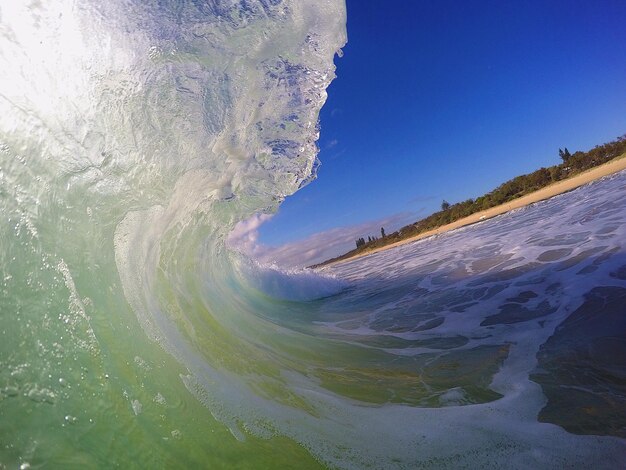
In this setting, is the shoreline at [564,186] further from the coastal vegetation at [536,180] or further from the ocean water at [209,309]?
the ocean water at [209,309]

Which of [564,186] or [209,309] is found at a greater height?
[209,309]

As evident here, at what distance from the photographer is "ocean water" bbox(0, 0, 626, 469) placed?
2336mm

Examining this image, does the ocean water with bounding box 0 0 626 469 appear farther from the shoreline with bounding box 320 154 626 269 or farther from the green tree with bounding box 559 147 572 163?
the green tree with bounding box 559 147 572 163

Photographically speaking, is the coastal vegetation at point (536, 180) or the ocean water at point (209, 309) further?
the coastal vegetation at point (536, 180)

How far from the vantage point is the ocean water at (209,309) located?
2336 mm

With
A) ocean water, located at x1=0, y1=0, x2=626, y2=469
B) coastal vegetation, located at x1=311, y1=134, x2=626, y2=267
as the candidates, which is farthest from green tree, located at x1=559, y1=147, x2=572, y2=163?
ocean water, located at x1=0, y1=0, x2=626, y2=469

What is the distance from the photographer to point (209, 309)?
5625 millimetres

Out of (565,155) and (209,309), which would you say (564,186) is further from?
(209,309)

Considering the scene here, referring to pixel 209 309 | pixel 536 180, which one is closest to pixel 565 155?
pixel 536 180

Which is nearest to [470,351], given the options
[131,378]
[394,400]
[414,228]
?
[394,400]

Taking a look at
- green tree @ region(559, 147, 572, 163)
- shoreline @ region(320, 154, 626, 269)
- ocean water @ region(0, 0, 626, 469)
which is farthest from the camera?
green tree @ region(559, 147, 572, 163)

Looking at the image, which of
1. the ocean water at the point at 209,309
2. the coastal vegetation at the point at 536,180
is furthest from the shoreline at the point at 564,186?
the ocean water at the point at 209,309

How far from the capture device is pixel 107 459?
2.23 meters

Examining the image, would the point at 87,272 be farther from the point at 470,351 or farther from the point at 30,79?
the point at 470,351
